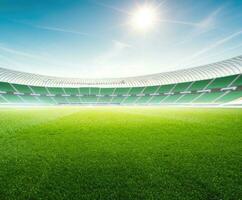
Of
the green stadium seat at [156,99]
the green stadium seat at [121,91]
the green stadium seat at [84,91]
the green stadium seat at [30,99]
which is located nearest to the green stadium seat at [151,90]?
the green stadium seat at [156,99]

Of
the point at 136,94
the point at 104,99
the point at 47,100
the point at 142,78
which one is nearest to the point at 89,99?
the point at 104,99

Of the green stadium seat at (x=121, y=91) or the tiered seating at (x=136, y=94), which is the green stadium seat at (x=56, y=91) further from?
the green stadium seat at (x=121, y=91)

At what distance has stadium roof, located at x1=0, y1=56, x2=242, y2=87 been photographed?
30.7 m

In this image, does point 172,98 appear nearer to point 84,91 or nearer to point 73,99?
point 84,91

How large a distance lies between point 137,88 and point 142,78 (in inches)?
258

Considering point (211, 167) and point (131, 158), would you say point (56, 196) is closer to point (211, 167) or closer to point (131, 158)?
point (131, 158)

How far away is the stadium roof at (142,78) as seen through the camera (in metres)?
30.7

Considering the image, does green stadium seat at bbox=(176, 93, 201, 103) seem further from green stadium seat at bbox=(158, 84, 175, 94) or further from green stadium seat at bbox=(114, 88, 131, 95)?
green stadium seat at bbox=(114, 88, 131, 95)

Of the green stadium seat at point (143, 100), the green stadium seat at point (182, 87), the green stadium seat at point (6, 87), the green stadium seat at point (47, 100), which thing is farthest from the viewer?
the green stadium seat at point (143, 100)

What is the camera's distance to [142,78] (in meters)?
47.0

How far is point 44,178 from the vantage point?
2521mm

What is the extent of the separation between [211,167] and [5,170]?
354cm

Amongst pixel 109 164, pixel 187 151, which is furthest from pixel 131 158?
pixel 187 151

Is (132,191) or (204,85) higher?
(204,85)
